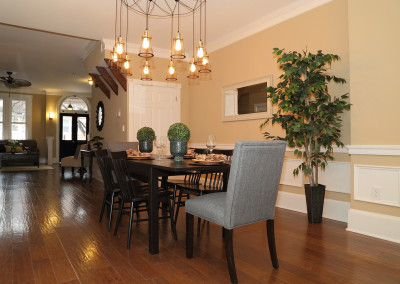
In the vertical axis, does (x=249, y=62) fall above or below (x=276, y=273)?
above

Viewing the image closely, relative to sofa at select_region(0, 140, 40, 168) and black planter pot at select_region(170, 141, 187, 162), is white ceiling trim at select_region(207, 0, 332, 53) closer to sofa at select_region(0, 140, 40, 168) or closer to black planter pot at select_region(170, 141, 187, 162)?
black planter pot at select_region(170, 141, 187, 162)

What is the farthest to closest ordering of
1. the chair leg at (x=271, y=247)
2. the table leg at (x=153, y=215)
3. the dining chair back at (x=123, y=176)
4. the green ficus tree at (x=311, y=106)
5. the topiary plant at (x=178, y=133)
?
the green ficus tree at (x=311, y=106) < the topiary plant at (x=178, y=133) < the dining chair back at (x=123, y=176) < the table leg at (x=153, y=215) < the chair leg at (x=271, y=247)

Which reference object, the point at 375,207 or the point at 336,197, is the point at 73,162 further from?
the point at 375,207

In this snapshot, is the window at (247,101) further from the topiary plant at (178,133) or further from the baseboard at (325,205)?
the topiary plant at (178,133)

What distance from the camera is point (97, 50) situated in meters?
6.06

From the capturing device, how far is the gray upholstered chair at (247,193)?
1901 mm

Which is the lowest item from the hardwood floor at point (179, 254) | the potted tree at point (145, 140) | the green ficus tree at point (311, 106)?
the hardwood floor at point (179, 254)

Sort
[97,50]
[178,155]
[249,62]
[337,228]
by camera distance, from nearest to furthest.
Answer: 1. [178,155]
2. [337,228]
3. [249,62]
4. [97,50]

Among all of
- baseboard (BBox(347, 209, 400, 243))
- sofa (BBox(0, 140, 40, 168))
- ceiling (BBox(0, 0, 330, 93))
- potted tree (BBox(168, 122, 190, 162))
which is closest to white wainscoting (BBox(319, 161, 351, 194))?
baseboard (BBox(347, 209, 400, 243))

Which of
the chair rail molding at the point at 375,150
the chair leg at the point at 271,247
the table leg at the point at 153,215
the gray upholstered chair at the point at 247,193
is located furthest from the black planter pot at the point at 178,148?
the chair rail molding at the point at 375,150

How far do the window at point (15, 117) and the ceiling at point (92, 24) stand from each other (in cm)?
480

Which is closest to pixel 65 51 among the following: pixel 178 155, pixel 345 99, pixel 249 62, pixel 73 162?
pixel 73 162

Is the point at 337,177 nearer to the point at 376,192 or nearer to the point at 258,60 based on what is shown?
the point at 376,192

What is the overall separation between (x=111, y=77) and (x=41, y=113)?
724 centimetres
